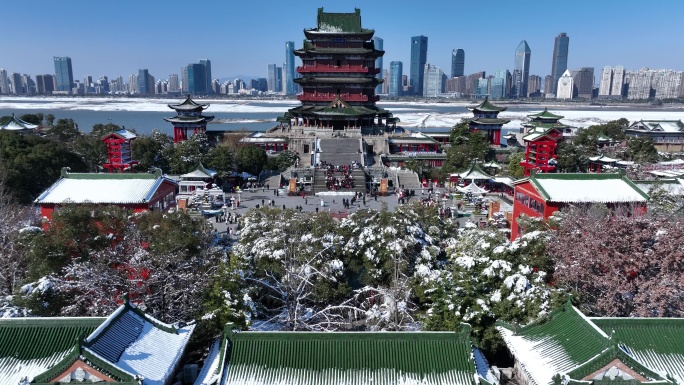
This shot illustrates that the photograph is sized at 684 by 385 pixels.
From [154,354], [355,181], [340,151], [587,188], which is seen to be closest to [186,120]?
[340,151]

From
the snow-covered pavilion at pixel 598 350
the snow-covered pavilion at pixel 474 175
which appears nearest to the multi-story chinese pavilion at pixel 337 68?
the snow-covered pavilion at pixel 474 175

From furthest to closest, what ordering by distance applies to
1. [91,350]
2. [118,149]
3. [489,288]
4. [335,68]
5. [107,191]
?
1. [335,68]
2. [118,149]
3. [107,191]
4. [489,288]
5. [91,350]

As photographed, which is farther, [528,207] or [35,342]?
[528,207]

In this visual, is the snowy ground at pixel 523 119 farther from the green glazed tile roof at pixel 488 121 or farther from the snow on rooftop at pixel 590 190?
the snow on rooftop at pixel 590 190

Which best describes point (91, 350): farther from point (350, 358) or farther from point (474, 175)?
point (474, 175)

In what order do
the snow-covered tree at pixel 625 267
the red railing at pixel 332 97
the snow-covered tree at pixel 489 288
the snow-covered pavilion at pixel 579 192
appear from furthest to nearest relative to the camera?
the red railing at pixel 332 97, the snow-covered pavilion at pixel 579 192, the snow-covered tree at pixel 489 288, the snow-covered tree at pixel 625 267
